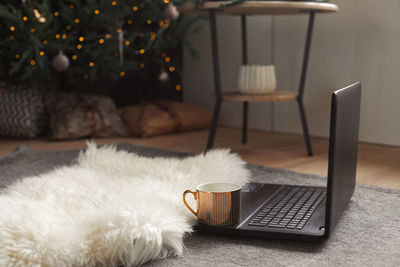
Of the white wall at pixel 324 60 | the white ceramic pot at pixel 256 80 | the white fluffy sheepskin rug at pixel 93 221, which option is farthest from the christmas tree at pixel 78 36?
the white fluffy sheepskin rug at pixel 93 221

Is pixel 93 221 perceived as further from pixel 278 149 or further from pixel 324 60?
pixel 324 60

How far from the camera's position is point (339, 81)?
6.99ft

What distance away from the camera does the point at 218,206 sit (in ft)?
2.96

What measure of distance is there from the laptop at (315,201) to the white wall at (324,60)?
3.19ft

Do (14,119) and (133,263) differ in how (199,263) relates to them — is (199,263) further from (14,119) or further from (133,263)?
(14,119)

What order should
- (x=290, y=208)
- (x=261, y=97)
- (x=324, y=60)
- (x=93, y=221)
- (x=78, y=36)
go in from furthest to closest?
(x=78, y=36), (x=324, y=60), (x=261, y=97), (x=290, y=208), (x=93, y=221)

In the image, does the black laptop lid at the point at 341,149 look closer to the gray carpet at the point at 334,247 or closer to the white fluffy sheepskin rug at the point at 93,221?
the gray carpet at the point at 334,247

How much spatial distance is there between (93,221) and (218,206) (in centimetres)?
24

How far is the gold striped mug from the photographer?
898mm

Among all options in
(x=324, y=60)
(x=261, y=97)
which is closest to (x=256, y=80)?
(x=261, y=97)

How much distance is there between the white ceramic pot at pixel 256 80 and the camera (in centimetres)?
182

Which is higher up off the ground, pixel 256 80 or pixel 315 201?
pixel 256 80

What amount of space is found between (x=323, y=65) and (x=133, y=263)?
1.64 m

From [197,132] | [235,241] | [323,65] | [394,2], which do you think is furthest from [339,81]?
[235,241]
